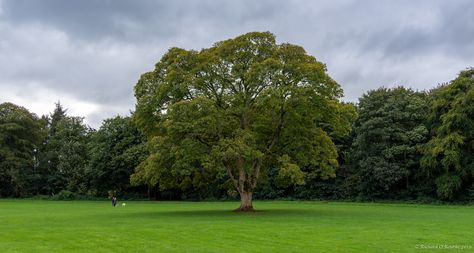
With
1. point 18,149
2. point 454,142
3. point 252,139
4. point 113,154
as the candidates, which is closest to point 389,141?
point 454,142

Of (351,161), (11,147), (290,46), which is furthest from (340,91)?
(11,147)

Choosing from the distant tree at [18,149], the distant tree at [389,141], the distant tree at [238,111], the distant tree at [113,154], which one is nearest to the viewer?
the distant tree at [238,111]

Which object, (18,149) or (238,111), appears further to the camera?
(18,149)

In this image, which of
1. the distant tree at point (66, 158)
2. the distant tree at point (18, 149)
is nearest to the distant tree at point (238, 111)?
the distant tree at point (66, 158)

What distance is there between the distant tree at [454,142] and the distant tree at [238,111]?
67.3 feet

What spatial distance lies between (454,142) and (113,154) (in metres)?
51.2

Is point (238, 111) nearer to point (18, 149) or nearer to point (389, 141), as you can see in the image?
point (389, 141)

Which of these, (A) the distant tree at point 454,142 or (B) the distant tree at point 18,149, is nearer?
(A) the distant tree at point 454,142

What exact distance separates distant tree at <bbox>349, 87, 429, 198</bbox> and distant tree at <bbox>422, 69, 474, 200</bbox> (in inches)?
140

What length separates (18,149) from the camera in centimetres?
8750

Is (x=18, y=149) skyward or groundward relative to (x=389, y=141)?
skyward

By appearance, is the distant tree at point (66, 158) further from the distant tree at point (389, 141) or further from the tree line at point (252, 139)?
the distant tree at point (389, 141)

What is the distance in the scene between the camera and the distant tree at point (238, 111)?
121 ft

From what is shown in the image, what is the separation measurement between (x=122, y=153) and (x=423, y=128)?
46225 mm
